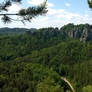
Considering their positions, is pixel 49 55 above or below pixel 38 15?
below

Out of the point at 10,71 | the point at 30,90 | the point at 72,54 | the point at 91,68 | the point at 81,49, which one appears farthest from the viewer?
the point at 81,49

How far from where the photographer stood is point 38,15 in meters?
8.80

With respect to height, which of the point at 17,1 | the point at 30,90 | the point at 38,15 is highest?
the point at 17,1

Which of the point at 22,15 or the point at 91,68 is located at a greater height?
the point at 22,15

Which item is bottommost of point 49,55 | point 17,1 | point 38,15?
point 49,55

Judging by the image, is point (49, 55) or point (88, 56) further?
point (49, 55)

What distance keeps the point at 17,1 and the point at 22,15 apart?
0.59 metres

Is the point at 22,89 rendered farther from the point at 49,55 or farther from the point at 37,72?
the point at 49,55

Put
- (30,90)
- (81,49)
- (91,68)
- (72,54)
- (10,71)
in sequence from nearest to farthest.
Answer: (30,90)
(10,71)
(91,68)
(72,54)
(81,49)

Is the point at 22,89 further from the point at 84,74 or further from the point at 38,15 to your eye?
the point at 38,15

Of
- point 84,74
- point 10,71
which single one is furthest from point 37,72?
point 84,74

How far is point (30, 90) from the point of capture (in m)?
79.9

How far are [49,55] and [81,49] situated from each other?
3012 cm

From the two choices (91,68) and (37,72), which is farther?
(91,68)
